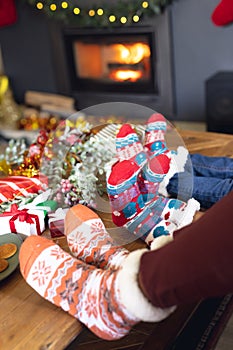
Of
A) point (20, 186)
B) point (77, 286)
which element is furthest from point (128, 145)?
point (77, 286)

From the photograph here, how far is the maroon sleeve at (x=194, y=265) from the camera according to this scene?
819mm

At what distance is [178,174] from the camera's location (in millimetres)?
1457

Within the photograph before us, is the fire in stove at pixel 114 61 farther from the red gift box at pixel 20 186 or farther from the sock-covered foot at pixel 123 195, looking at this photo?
the sock-covered foot at pixel 123 195

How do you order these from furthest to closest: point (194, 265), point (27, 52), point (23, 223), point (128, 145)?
point (27, 52) < point (128, 145) < point (23, 223) < point (194, 265)

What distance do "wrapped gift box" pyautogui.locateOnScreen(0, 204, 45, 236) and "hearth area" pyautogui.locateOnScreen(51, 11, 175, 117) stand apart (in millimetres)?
2055

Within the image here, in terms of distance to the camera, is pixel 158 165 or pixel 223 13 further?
pixel 223 13

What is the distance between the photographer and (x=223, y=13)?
272cm

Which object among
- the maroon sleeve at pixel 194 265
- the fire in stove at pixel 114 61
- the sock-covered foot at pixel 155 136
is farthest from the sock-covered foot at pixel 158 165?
the fire in stove at pixel 114 61

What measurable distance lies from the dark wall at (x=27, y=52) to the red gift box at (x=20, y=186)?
2255mm

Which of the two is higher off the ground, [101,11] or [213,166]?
[101,11]

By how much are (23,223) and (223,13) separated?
6.44ft

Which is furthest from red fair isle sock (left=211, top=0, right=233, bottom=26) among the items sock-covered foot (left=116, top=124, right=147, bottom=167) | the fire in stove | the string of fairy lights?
sock-covered foot (left=116, top=124, right=147, bottom=167)

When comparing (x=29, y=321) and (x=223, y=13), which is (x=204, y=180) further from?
(x=223, y=13)

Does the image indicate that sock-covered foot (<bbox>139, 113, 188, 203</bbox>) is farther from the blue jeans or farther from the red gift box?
the red gift box
